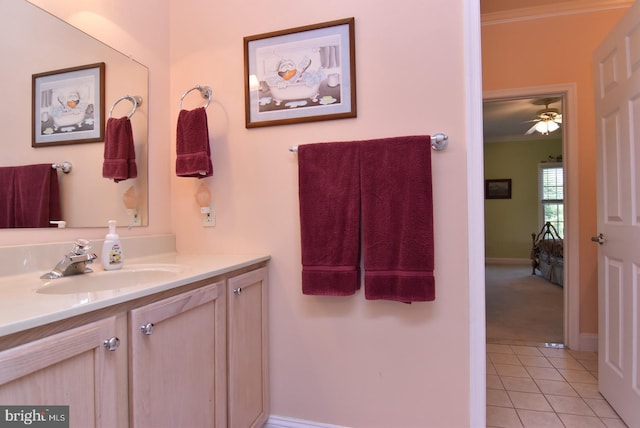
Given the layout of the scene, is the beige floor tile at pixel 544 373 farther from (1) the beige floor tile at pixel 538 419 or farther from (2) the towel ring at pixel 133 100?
(2) the towel ring at pixel 133 100

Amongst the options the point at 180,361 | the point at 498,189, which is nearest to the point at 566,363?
the point at 180,361

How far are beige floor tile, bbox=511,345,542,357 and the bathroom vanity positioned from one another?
2.06 meters

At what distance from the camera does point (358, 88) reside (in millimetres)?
1476

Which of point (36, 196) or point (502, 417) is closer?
point (36, 196)

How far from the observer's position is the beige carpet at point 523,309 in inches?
110

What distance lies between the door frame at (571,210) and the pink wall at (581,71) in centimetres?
3

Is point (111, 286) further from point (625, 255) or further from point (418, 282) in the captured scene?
point (625, 255)

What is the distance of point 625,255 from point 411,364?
1.24 metres

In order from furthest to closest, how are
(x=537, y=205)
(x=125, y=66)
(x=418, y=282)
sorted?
(x=537, y=205) < (x=125, y=66) < (x=418, y=282)

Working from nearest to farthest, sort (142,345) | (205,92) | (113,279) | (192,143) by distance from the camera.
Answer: (142,345) < (113,279) < (192,143) < (205,92)

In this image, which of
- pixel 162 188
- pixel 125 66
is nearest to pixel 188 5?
pixel 125 66

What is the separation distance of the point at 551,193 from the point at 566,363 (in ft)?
16.4

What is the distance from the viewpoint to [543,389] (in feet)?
6.36

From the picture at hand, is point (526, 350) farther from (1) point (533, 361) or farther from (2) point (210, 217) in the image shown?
(2) point (210, 217)
